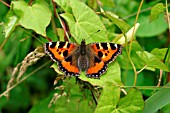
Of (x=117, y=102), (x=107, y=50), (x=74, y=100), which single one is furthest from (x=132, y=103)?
(x=74, y=100)

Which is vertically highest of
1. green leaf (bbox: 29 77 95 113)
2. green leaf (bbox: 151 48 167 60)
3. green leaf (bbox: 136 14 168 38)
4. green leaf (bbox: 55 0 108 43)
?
green leaf (bbox: 55 0 108 43)

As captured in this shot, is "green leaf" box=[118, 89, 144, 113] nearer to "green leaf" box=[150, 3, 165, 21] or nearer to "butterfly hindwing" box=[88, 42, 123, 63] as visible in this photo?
"butterfly hindwing" box=[88, 42, 123, 63]

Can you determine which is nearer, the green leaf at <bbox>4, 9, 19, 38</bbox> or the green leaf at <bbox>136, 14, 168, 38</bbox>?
the green leaf at <bbox>4, 9, 19, 38</bbox>

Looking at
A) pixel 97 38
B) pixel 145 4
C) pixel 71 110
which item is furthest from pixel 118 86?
pixel 145 4

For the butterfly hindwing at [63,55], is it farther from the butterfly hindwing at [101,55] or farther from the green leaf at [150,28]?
the green leaf at [150,28]

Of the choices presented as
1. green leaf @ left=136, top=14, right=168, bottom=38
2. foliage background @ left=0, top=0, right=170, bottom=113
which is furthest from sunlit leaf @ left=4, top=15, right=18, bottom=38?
green leaf @ left=136, top=14, right=168, bottom=38

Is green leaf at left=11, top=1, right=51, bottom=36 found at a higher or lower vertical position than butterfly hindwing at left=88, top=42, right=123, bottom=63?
higher

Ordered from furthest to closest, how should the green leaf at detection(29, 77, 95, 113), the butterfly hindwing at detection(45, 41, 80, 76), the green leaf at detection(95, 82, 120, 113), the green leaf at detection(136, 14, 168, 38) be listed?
1. the green leaf at detection(136, 14, 168, 38)
2. the green leaf at detection(29, 77, 95, 113)
3. the butterfly hindwing at detection(45, 41, 80, 76)
4. the green leaf at detection(95, 82, 120, 113)
